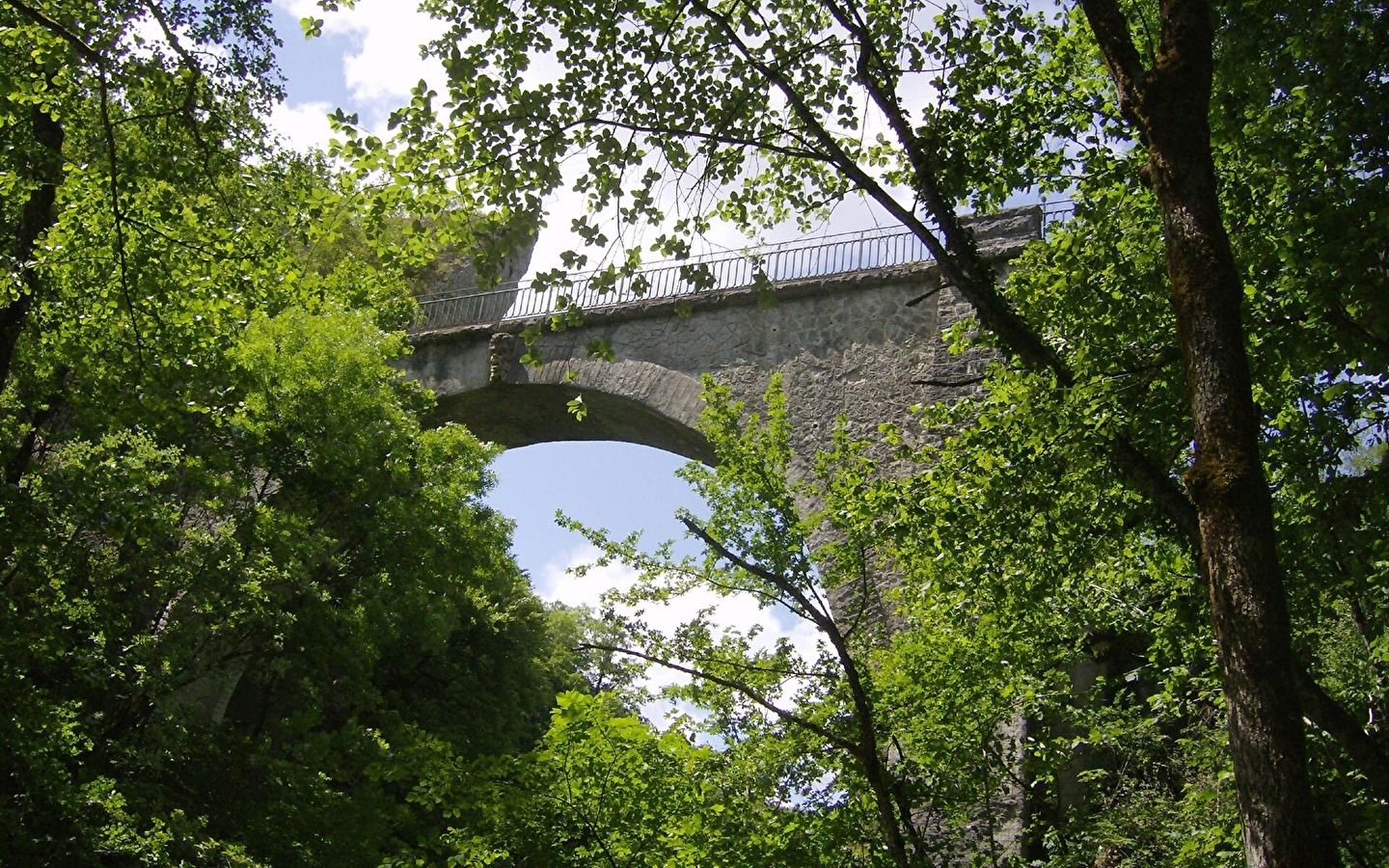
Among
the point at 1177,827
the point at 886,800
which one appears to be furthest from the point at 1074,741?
the point at 886,800

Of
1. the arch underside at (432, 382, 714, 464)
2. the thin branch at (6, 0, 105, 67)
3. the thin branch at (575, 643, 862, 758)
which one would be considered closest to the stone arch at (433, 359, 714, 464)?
the arch underside at (432, 382, 714, 464)

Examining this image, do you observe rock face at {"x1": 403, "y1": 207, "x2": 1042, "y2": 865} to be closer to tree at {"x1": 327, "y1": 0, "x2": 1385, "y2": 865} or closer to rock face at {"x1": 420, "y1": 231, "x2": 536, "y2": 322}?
rock face at {"x1": 420, "y1": 231, "x2": 536, "y2": 322}

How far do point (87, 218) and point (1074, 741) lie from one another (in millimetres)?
6744

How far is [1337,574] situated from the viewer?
5766 millimetres

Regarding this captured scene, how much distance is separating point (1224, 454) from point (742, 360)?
395 inches

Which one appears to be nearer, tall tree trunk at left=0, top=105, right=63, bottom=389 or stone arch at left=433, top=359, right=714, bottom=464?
tall tree trunk at left=0, top=105, right=63, bottom=389

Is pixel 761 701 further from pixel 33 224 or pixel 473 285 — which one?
pixel 473 285

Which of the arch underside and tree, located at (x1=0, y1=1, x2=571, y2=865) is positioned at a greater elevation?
the arch underside

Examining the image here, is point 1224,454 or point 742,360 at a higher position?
point 742,360

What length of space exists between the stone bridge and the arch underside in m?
0.02

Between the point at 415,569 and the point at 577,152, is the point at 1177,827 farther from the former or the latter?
the point at 415,569

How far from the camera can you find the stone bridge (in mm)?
12625

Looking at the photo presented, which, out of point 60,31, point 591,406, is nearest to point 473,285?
point 591,406

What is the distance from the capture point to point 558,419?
607 inches
